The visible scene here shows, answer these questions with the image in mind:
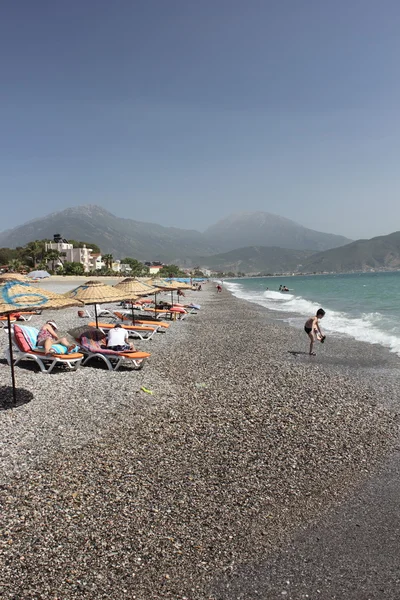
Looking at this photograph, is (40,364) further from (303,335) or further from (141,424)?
(303,335)

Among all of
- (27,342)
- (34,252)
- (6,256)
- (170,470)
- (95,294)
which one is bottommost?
(170,470)

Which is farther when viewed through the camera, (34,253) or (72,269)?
(34,253)

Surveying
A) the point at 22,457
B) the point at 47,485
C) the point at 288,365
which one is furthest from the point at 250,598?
the point at 288,365

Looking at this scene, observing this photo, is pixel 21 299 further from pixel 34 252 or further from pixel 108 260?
pixel 108 260

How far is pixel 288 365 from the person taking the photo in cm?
1145

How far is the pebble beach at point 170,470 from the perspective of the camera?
12.0ft

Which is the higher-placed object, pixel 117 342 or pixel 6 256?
pixel 6 256

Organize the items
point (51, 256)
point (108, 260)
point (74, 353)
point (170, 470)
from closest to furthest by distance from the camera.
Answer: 1. point (170, 470)
2. point (74, 353)
3. point (51, 256)
4. point (108, 260)

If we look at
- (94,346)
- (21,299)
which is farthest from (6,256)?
(21,299)

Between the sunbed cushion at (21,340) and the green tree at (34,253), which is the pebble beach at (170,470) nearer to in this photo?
the sunbed cushion at (21,340)

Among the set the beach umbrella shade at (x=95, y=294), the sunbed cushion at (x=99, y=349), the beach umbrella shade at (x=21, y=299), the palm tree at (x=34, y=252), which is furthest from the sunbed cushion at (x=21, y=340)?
the palm tree at (x=34, y=252)

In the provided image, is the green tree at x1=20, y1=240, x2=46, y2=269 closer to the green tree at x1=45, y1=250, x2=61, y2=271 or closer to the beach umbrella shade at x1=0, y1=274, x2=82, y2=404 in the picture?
the green tree at x1=45, y1=250, x2=61, y2=271

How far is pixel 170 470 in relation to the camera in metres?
5.30

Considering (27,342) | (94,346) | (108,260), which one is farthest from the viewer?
(108,260)
